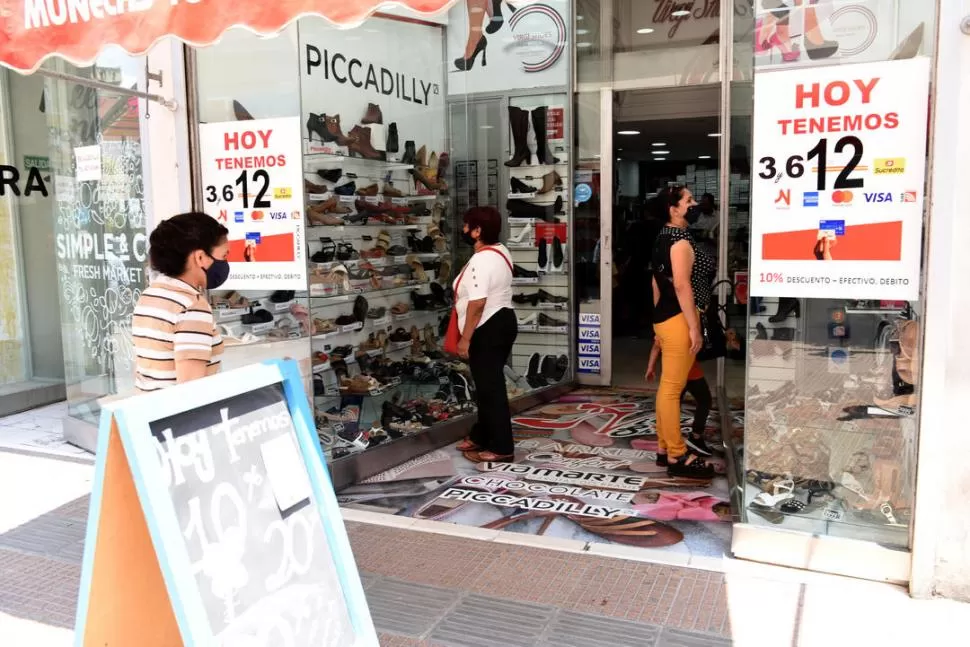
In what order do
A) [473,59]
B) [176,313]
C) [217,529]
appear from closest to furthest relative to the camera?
[217,529] → [176,313] → [473,59]

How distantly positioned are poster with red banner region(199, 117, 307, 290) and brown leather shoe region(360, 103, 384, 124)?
4.22ft

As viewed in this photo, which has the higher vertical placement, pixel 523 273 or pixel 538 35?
pixel 538 35

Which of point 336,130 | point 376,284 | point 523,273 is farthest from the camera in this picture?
point 523,273

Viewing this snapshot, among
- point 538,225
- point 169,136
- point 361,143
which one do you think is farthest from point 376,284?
point 538,225

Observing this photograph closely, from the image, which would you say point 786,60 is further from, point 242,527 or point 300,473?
point 242,527

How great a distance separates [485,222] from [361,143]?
1.15 meters

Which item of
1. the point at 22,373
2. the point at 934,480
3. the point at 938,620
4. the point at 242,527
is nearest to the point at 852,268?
the point at 934,480

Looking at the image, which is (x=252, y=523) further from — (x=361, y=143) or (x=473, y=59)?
(x=473, y=59)

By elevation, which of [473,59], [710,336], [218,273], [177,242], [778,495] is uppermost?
[473,59]

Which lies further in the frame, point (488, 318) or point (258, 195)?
point (488, 318)

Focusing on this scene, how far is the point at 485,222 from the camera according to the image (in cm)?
A: 488

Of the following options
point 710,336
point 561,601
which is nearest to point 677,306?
point 710,336

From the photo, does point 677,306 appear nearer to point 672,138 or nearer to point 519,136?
point 519,136

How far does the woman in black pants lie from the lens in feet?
15.7
